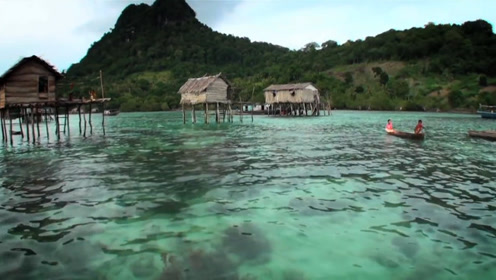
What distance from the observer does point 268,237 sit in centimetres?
884

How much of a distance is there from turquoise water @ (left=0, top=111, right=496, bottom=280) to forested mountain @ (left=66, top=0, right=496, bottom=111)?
2447 inches

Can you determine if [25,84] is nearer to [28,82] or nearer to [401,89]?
[28,82]

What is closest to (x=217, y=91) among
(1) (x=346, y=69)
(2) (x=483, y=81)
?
(2) (x=483, y=81)

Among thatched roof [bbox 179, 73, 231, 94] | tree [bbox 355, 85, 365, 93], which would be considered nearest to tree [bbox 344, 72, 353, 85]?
tree [bbox 355, 85, 365, 93]

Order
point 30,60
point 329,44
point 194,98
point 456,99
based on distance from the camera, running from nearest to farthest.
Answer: point 30,60 < point 194,98 < point 456,99 < point 329,44

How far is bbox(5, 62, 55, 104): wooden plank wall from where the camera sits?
27.6 metres

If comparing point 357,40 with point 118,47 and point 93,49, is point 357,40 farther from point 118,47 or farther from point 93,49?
point 93,49

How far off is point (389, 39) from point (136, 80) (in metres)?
88.7

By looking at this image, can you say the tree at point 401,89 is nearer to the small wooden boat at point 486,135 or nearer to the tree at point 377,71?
the tree at point 377,71

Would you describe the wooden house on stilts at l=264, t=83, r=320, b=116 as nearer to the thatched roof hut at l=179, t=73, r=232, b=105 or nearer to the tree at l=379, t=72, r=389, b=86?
the thatched roof hut at l=179, t=73, r=232, b=105

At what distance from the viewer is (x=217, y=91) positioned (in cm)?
4831

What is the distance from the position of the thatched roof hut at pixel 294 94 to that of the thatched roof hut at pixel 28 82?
44.2 meters

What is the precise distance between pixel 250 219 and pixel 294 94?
193 feet

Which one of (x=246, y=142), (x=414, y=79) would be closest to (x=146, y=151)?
(x=246, y=142)
